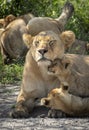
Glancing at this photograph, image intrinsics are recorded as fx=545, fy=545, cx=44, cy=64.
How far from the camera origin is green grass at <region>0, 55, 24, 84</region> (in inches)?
311

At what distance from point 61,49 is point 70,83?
685 millimetres

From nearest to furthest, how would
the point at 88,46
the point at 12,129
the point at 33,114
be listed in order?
the point at 12,129
the point at 33,114
the point at 88,46

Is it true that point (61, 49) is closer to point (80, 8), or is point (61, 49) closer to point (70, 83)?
point (70, 83)

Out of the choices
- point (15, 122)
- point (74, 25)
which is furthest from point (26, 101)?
point (74, 25)

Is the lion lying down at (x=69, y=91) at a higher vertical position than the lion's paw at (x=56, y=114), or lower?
higher

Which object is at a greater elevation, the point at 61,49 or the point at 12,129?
the point at 61,49

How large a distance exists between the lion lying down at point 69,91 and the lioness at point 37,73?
34 cm

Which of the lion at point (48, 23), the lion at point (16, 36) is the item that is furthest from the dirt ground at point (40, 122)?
the lion at point (16, 36)

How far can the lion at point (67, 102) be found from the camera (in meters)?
5.21

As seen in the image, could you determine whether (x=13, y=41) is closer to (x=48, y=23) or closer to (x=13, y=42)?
(x=13, y=42)

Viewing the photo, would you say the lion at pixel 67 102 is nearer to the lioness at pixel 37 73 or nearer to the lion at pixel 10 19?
the lioness at pixel 37 73

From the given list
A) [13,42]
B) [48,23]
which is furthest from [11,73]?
[13,42]

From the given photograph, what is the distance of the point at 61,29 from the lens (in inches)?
361

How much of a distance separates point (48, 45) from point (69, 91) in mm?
603
